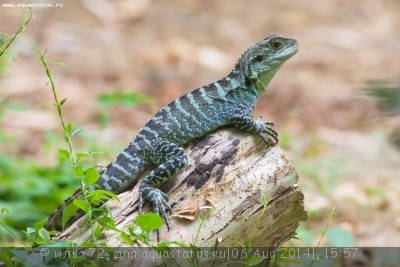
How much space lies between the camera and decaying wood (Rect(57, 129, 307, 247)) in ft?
14.8

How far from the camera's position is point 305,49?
1414 centimetres

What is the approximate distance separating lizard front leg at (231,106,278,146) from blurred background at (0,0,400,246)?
1.67 m

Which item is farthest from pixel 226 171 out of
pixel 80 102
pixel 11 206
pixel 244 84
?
pixel 80 102

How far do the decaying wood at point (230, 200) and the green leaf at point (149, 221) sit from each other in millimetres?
360

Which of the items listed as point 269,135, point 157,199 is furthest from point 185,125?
point 157,199

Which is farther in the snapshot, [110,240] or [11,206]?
[11,206]

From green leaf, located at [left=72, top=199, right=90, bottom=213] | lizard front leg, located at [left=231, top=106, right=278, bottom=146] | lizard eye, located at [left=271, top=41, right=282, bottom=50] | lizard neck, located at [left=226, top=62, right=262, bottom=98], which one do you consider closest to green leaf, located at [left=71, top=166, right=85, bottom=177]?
green leaf, located at [left=72, top=199, right=90, bottom=213]

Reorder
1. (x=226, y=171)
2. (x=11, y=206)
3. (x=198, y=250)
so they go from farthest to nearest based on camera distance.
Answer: (x=11, y=206) < (x=226, y=171) < (x=198, y=250)

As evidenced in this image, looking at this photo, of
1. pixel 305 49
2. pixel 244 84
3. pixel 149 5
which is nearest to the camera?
pixel 244 84

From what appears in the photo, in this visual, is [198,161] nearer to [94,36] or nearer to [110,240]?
[110,240]

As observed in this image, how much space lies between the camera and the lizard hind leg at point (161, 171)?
184 inches

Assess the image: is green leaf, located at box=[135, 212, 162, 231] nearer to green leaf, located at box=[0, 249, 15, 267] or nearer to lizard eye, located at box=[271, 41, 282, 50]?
green leaf, located at box=[0, 249, 15, 267]

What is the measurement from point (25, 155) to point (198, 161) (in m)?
5.63

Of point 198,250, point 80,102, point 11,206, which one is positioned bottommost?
point 198,250
